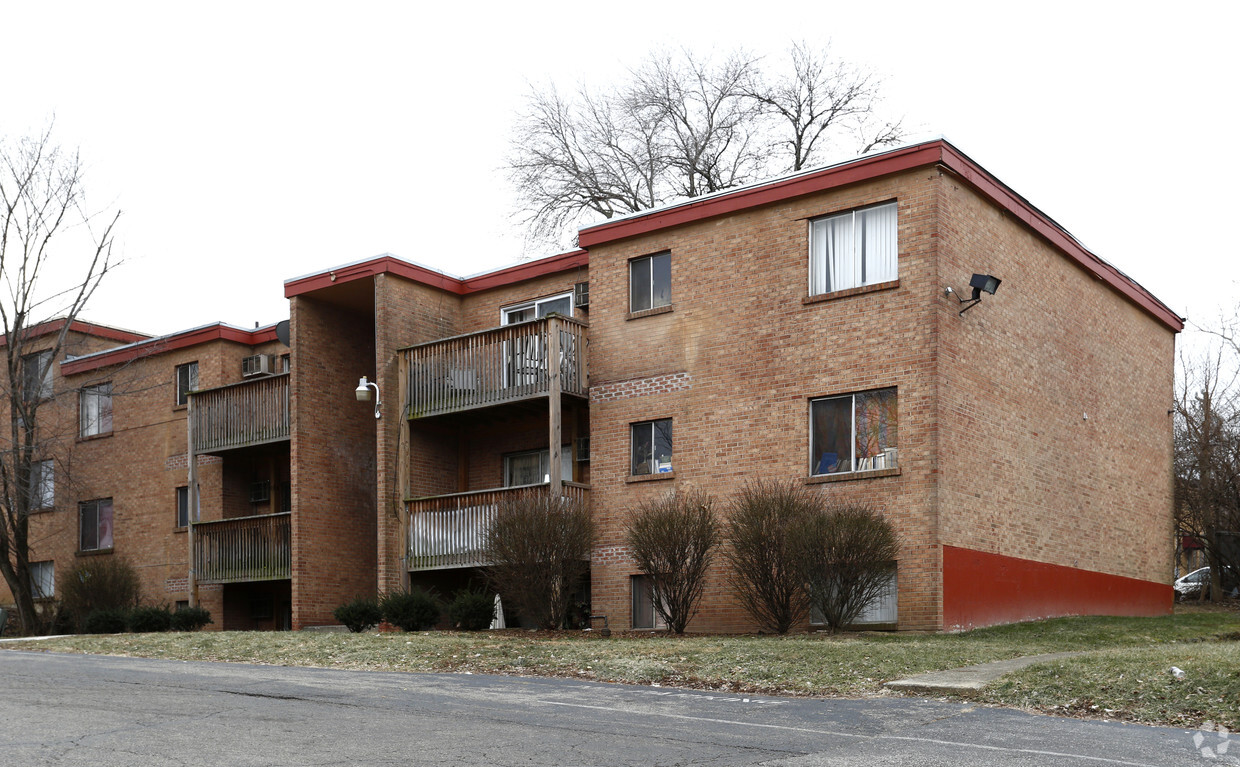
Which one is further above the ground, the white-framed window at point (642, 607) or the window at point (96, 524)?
the window at point (96, 524)

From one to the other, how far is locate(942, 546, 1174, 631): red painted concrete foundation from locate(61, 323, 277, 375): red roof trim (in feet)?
57.2

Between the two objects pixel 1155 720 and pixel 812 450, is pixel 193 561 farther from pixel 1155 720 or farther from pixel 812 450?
pixel 1155 720

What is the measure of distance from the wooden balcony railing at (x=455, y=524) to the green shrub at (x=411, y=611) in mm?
1139

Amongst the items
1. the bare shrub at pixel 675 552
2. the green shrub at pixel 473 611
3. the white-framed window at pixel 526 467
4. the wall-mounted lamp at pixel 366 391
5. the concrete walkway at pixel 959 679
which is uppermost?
the wall-mounted lamp at pixel 366 391

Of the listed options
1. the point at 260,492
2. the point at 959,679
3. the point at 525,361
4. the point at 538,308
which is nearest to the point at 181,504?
the point at 260,492

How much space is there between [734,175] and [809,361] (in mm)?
20230

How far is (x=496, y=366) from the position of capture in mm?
22422

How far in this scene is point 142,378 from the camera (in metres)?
31.1

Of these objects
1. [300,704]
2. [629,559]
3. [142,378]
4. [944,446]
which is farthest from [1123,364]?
[142,378]

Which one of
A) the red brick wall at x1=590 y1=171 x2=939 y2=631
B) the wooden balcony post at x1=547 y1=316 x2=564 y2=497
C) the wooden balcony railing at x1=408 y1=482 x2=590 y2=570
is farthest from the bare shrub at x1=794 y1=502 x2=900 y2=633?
the wooden balcony railing at x1=408 y1=482 x2=590 y2=570

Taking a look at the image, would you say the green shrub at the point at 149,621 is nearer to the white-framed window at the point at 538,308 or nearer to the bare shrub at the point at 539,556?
the bare shrub at the point at 539,556

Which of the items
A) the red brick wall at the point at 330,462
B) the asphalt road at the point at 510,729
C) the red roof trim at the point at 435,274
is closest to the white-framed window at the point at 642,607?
the red roof trim at the point at 435,274

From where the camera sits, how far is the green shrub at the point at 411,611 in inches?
834

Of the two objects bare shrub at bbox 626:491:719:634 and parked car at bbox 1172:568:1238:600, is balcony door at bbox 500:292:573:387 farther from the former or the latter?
parked car at bbox 1172:568:1238:600
